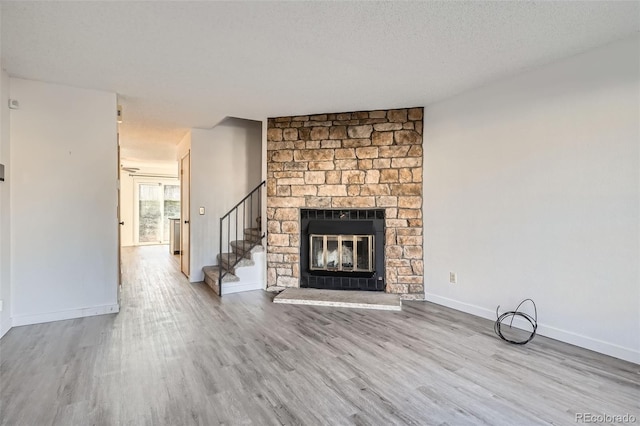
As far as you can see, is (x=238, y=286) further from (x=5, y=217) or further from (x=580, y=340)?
(x=580, y=340)

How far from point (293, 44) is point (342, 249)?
9.07 ft

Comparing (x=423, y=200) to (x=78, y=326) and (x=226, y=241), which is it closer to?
(x=226, y=241)

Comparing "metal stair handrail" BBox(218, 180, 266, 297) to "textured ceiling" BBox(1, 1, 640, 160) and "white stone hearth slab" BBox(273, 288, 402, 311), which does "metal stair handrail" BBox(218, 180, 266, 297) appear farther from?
"textured ceiling" BBox(1, 1, 640, 160)

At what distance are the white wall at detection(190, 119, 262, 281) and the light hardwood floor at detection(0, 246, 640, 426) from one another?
Result: 1.94m

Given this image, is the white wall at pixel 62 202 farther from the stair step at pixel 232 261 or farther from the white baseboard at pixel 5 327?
the stair step at pixel 232 261

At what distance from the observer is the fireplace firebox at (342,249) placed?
173 inches

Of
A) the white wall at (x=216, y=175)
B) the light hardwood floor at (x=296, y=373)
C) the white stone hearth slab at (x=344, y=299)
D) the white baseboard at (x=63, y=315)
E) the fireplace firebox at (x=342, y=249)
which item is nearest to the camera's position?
the light hardwood floor at (x=296, y=373)

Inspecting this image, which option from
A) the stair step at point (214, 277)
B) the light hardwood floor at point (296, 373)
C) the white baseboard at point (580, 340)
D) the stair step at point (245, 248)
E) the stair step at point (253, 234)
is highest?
the stair step at point (253, 234)

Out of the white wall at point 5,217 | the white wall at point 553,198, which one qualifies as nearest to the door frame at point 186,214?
the white wall at point 5,217

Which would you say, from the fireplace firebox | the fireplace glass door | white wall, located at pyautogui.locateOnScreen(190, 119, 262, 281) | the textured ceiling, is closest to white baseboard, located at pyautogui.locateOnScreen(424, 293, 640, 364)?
the fireplace firebox

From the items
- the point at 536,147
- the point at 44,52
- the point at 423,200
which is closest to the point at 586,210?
the point at 536,147

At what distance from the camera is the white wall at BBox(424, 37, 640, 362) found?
2.53m

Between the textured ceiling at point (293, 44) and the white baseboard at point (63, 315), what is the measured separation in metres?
2.39

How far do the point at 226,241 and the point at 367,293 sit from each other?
2.69m
